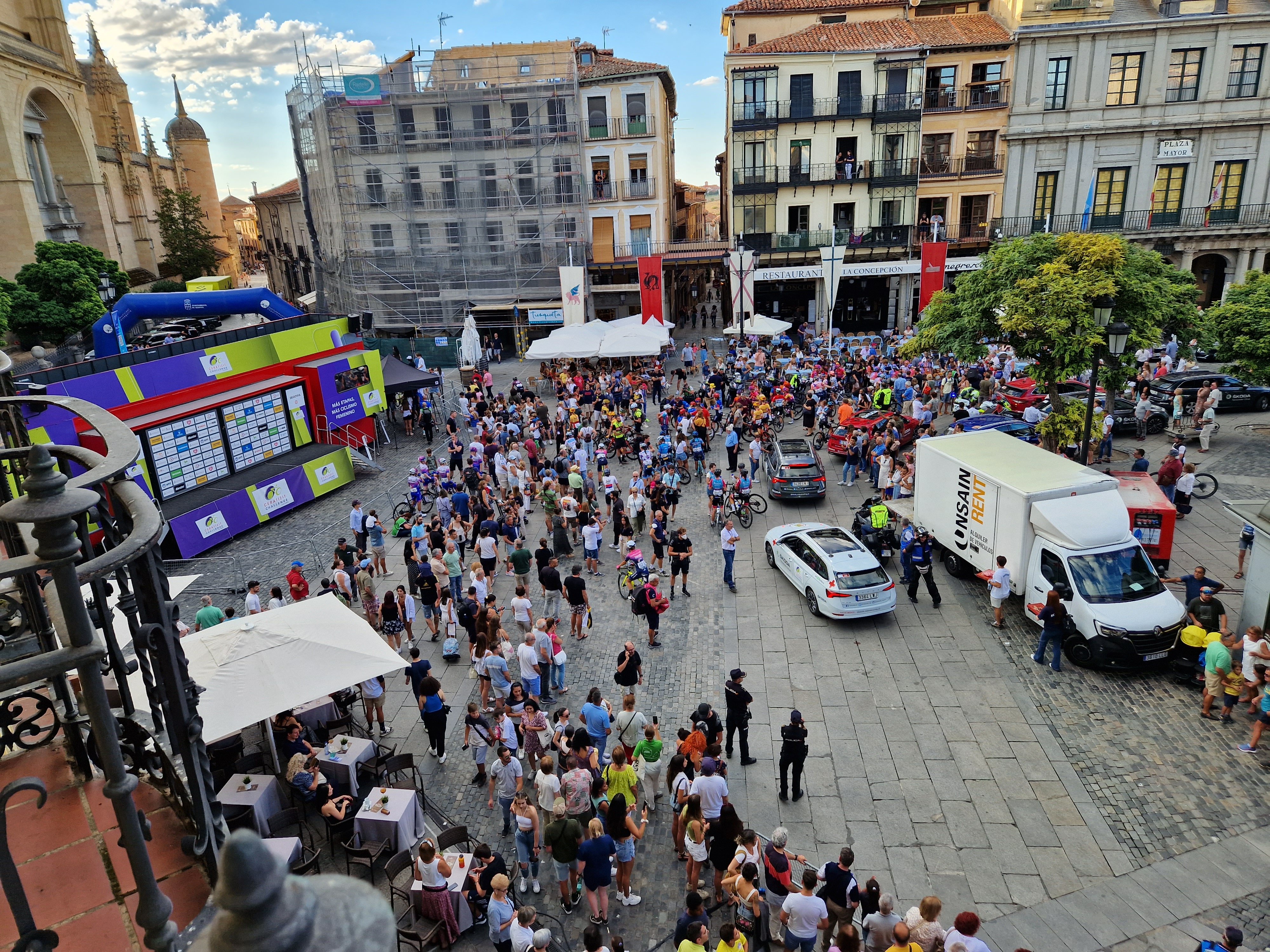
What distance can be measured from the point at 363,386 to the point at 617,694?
16895 mm

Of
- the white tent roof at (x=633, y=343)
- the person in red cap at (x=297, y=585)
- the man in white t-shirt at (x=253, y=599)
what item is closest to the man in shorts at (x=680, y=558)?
the person in red cap at (x=297, y=585)

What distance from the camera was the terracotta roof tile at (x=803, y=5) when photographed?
43531mm

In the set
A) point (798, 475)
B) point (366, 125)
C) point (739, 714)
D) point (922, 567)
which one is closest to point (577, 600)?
point (739, 714)

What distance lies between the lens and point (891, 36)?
1564 inches

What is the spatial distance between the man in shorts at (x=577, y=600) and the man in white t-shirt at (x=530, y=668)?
1790 millimetres

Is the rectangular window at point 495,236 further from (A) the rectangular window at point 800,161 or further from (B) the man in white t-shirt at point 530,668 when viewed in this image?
(B) the man in white t-shirt at point 530,668

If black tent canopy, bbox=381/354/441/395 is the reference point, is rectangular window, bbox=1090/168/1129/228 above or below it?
above

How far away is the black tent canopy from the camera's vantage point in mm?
27484

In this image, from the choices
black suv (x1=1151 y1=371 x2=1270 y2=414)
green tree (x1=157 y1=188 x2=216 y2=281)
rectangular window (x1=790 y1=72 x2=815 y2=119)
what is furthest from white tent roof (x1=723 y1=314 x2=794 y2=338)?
green tree (x1=157 y1=188 x2=216 y2=281)

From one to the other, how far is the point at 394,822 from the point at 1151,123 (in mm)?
44770

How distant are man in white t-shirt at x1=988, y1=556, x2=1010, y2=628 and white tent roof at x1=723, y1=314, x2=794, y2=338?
20.1 metres

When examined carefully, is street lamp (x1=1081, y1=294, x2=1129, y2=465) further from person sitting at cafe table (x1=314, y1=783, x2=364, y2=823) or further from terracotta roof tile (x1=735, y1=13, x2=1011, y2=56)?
terracotta roof tile (x1=735, y1=13, x2=1011, y2=56)

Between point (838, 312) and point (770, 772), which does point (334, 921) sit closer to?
point (770, 772)

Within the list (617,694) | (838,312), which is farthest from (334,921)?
(838,312)
